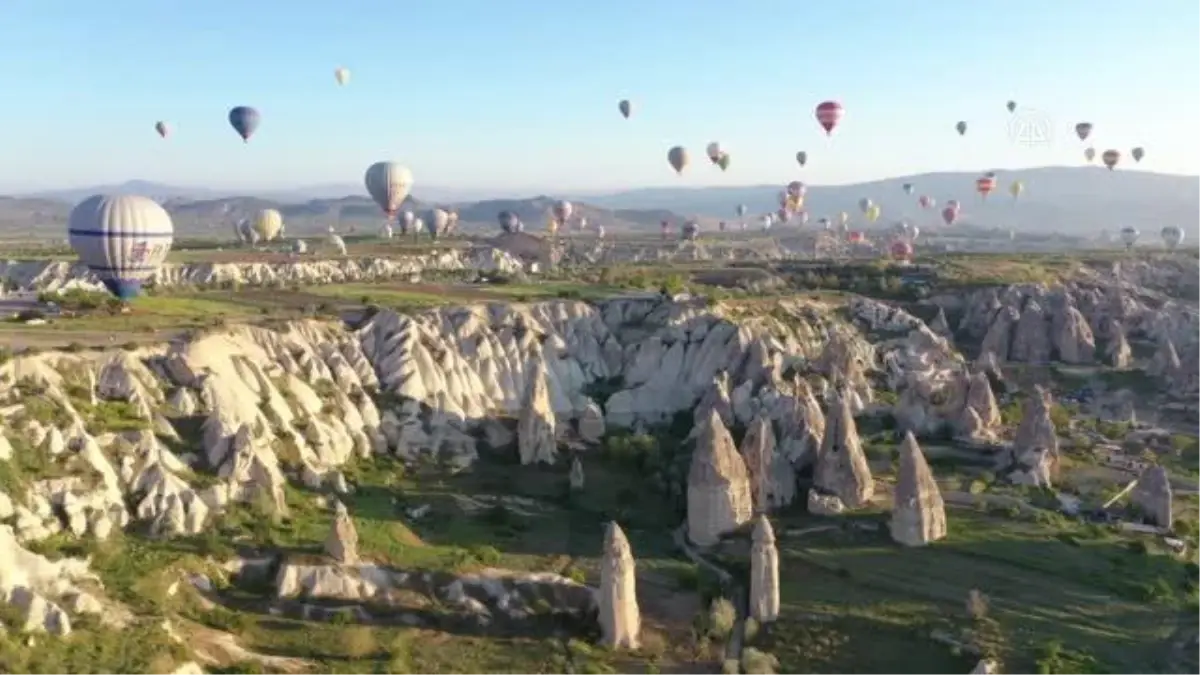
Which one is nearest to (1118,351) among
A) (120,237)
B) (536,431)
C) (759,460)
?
(759,460)

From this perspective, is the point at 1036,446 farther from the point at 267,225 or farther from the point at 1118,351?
the point at 267,225

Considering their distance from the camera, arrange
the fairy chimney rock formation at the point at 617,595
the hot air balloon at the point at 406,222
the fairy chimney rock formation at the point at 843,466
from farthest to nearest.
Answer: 1. the hot air balloon at the point at 406,222
2. the fairy chimney rock formation at the point at 843,466
3. the fairy chimney rock formation at the point at 617,595

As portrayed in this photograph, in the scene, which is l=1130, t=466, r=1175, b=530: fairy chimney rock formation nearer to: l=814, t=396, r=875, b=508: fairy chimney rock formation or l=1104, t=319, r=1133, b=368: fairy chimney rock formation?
l=814, t=396, r=875, b=508: fairy chimney rock formation

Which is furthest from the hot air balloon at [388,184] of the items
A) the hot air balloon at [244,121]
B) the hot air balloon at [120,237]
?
the hot air balloon at [120,237]

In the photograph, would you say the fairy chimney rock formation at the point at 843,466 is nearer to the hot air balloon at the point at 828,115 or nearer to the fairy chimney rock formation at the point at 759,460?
the fairy chimney rock formation at the point at 759,460

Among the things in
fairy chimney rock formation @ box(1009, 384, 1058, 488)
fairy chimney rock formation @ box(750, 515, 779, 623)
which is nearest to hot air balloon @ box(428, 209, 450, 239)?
fairy chimney rock formation @ box(1009, 384, 1058, 488)

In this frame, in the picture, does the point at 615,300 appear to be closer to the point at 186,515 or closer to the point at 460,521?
the point at 460,521

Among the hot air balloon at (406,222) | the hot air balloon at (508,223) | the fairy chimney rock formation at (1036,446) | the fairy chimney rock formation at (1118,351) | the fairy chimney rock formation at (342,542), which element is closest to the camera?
the fairy chimney rock formation at (342,542)
